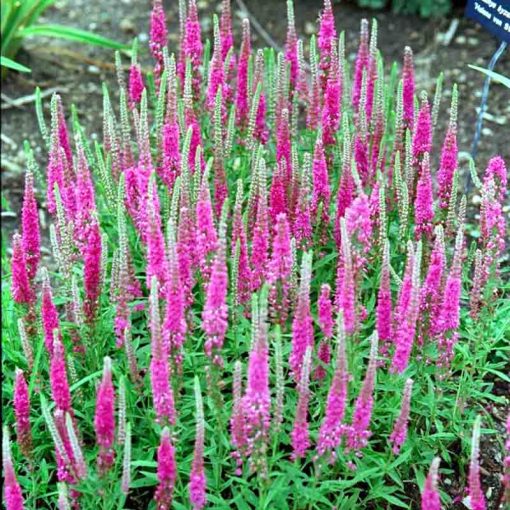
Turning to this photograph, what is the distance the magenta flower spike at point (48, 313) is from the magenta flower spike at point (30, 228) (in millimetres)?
388

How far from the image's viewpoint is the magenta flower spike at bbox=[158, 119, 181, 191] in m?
4.09

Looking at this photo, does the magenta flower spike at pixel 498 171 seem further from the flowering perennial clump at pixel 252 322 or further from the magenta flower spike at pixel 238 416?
the magenta flower spike at pixel 238 416

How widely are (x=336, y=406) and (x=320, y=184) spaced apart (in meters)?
1.34

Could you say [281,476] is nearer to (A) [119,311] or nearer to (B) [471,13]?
(A) [119,311]

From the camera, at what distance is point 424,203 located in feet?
13.2

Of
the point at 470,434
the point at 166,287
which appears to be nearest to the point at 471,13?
the point at 470,434

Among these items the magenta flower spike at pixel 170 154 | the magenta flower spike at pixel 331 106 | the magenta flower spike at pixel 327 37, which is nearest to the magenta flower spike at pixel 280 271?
the magenta flower spike at pixel 170 154

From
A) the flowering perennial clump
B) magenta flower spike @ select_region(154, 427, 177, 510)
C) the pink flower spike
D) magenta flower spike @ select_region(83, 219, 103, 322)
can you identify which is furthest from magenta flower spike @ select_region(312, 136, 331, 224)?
magenta flower spike @ select_region(154, 427, 177, 510)

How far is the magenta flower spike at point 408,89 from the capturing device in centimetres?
457

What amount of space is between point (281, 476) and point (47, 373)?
4.36 feet

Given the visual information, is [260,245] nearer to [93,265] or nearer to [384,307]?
[384,307]

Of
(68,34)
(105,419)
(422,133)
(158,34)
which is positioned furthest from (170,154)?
(68,34)

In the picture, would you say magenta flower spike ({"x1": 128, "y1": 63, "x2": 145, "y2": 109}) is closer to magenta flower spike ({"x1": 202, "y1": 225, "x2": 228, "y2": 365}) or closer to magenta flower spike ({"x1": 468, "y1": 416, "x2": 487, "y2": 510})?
magenta flower spike ({"x1": 202, "y1": 225, "x2": 228, "y2": 365})

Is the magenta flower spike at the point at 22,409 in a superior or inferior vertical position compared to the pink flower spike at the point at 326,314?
inferior
